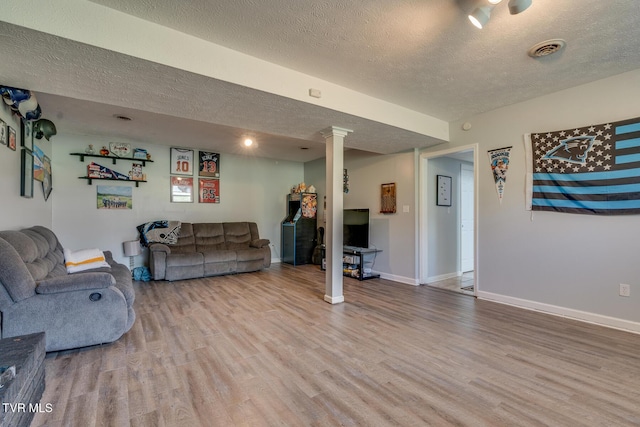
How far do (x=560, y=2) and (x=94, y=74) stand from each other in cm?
323

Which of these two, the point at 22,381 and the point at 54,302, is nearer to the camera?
the point at 22,381

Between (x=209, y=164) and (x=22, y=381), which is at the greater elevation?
(x=209, y=164)

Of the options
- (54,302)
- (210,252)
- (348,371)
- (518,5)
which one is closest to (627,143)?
(518,5)

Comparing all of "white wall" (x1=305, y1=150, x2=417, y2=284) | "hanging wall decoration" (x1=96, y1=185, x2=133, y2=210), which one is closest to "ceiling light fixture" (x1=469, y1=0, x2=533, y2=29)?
"white wall" (x1=305, y1=150, x2=417, y2=284)

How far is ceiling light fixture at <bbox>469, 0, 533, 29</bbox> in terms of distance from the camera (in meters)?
1.74

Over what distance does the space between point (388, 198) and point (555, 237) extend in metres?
2.35

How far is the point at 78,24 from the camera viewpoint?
177cm

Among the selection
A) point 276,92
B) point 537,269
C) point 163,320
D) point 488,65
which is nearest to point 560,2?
point 488,65

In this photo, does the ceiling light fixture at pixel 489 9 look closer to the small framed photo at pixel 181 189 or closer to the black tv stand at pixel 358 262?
the black tv stand at pixel 358 262

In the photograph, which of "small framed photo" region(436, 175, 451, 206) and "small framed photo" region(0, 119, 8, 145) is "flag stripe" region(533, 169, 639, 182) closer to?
"small framed photo" region(436, 175, 451, 206)

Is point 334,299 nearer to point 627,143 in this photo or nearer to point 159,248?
point 159,248

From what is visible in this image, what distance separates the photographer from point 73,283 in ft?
7.43

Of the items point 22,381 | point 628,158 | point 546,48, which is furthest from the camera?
point 628,158

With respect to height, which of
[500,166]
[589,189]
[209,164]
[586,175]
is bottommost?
[589,189]
